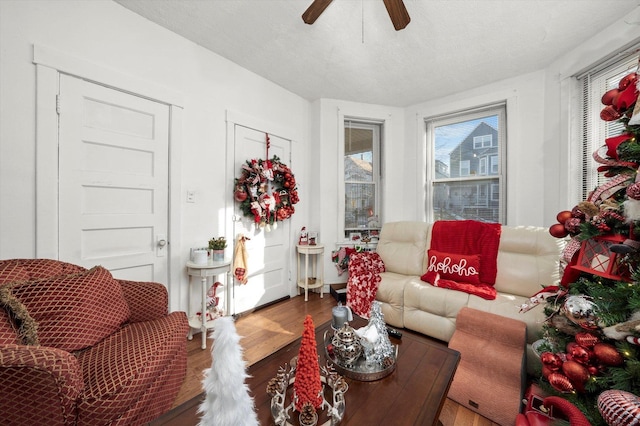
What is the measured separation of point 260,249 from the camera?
2.84 meters

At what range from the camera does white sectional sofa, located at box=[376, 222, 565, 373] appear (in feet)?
6.19

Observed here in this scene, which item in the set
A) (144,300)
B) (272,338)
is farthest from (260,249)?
(144,300)

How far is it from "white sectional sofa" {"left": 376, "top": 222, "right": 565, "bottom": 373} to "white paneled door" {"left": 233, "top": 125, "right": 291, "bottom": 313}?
50.0 inches

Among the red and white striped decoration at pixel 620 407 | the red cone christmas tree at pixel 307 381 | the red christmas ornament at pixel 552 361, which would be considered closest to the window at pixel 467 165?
the red christmas ornament at pixel 552 361

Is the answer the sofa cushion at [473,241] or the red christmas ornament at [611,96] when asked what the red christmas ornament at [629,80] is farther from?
the sofa cushion at [473,241]

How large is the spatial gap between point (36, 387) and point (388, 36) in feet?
9.61

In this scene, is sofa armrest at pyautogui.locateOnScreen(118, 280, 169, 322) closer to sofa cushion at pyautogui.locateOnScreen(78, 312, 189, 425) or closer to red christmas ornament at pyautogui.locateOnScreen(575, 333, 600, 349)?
sofa cushion at pyautogui.locateOnScreen(78, 312, 189, 425)

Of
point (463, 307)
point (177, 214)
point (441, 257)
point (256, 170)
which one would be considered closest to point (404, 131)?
point (441, 257)

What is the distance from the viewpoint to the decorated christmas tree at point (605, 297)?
97cm

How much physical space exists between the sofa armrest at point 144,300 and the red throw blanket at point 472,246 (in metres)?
2.18

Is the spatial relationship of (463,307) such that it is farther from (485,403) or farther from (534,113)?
(534,113)

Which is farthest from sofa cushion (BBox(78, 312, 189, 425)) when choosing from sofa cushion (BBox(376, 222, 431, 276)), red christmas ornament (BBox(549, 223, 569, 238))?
red christmas ornament (BBox(549, 223, 569, 238))

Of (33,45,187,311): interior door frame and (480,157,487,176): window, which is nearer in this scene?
(33,45,187,311): interior door frame

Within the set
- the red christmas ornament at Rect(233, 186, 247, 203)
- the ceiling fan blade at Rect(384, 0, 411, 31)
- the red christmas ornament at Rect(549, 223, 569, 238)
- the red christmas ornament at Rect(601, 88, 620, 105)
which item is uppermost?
the ceiling fan blade at Rect(384, 0, 411, 31)
